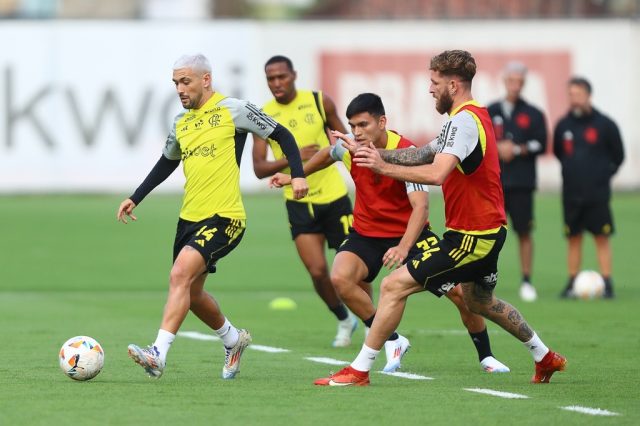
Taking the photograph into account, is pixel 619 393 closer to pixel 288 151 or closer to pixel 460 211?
pixel 460 211

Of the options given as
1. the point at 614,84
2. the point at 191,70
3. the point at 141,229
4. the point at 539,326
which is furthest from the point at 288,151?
the point at 614,84

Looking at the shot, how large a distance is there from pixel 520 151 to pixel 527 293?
5.45ft

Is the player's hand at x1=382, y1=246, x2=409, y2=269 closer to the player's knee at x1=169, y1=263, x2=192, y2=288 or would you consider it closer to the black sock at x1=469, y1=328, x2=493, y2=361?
the player's knee at x1=169, y1=263, x2=192, y2=288

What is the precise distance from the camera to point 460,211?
9680 millimetres

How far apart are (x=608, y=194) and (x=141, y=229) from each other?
10.4 m

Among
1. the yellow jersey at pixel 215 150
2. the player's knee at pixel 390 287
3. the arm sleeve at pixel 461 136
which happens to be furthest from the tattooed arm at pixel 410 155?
the yellow jersey at pixel 215 150

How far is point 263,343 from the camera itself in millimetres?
12648

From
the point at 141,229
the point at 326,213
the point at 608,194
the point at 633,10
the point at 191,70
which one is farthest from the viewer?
the point at 633,10

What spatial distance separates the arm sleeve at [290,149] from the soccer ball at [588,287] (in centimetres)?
720

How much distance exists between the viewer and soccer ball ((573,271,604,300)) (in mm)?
16703

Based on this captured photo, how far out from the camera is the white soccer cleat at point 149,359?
947cm

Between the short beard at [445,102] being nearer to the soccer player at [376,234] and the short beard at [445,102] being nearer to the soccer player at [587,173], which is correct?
the soccer player at [376,234]

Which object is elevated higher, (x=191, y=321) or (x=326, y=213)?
(x=326, y=213)

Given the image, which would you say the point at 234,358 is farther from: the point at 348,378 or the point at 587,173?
the point at 587,173
